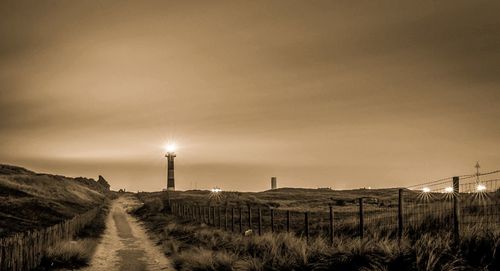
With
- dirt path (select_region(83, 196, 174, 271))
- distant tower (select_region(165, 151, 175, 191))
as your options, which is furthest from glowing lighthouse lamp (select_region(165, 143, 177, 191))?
dirt path (select_region(83, 196, 174, 271))

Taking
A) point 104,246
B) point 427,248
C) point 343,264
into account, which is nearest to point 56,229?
point 104,246

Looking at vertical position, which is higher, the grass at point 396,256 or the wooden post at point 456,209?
the wooden post at point 456,209

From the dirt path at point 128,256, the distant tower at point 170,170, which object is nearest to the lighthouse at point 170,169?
the distant tower at point 170,170

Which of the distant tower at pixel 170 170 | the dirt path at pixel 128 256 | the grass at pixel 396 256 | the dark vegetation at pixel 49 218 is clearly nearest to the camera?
the grass at pixel 396 256

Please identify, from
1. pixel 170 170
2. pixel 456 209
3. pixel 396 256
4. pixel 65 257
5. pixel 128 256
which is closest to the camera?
pixel 396 256

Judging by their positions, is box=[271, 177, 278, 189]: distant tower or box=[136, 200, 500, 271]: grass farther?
box=[271, 177, 278, 189]: distant tower

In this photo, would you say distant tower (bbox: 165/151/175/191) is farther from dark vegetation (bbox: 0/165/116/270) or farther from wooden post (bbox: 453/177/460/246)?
wooden post (bbox: 453/177/460/246)

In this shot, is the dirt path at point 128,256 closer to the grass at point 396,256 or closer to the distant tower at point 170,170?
the grass at point 396,256

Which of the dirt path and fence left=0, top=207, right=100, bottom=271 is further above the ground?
fence left=0, top=207, right=100, bottom=271

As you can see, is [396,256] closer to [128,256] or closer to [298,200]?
[128,256]

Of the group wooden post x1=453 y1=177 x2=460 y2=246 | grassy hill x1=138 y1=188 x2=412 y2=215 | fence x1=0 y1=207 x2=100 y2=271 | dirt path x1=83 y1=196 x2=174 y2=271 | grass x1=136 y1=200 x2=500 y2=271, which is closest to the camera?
grass x1=136 y1=200 x2=500 y2=271

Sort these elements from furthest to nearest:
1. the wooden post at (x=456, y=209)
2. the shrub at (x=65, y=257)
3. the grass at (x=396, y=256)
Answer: the shrub at (x=65, y=257) → the wooden post at (x=456, y=209) → the grass at (x=396, y=256)

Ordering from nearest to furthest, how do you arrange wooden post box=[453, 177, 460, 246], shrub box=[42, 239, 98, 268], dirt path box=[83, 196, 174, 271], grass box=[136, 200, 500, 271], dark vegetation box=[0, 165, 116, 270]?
grass box=[136, 200, 500, 271]
wooden post box=[453, 177, 460, 246]
shrub box=[42, 239, 98, 268]
dirt path box=[83, 196, 174, 271]
dark vegetation box=[0, 165, 116, 270]

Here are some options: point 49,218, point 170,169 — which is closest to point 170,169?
point 170,169
